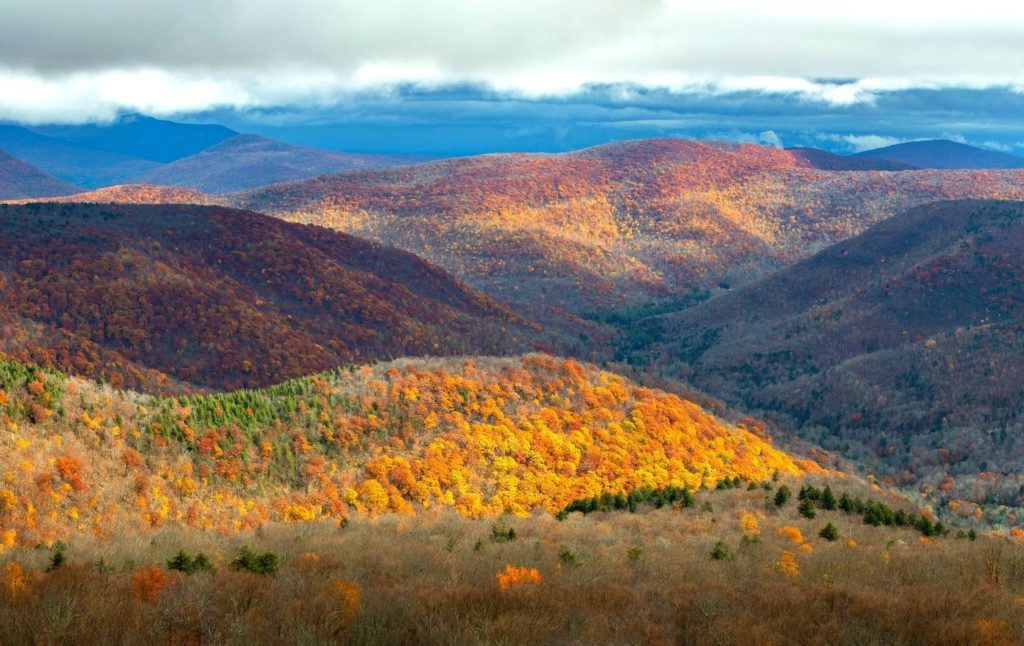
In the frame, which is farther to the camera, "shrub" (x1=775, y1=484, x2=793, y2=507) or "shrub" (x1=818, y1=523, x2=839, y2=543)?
"shrub" (x1=775, y1=484, x2=793, y2=507)

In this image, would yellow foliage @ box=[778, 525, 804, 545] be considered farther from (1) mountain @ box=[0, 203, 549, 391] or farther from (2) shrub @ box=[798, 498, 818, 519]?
(1) mountain @ box=[0, 203, 549, 391]

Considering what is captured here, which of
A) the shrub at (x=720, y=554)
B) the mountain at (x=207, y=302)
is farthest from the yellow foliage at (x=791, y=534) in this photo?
the mountain at (x=207, y=302)

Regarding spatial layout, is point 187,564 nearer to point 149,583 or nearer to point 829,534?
point 149,583

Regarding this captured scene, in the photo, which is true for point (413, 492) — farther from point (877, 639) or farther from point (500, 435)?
point (877, 639)

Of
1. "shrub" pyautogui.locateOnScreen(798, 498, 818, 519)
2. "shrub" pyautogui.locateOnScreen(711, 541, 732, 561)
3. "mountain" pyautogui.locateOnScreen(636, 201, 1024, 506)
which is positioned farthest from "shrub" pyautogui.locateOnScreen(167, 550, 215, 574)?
"mountain" pyautogui.locateOnScreen(636, 201, 1024, 506)

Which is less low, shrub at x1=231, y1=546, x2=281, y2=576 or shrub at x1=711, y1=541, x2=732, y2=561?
shrub at x1=231, y1=546, x2=281, y2=576

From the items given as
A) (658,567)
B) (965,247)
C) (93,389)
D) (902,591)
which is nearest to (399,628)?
(658,567)

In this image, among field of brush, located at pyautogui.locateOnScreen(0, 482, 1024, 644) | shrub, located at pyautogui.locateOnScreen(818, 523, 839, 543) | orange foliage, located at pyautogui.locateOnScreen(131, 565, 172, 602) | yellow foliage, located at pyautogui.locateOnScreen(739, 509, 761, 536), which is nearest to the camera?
field of brush, located at pyautogui.locateOnScreen(0, 482, 1024, 644)
